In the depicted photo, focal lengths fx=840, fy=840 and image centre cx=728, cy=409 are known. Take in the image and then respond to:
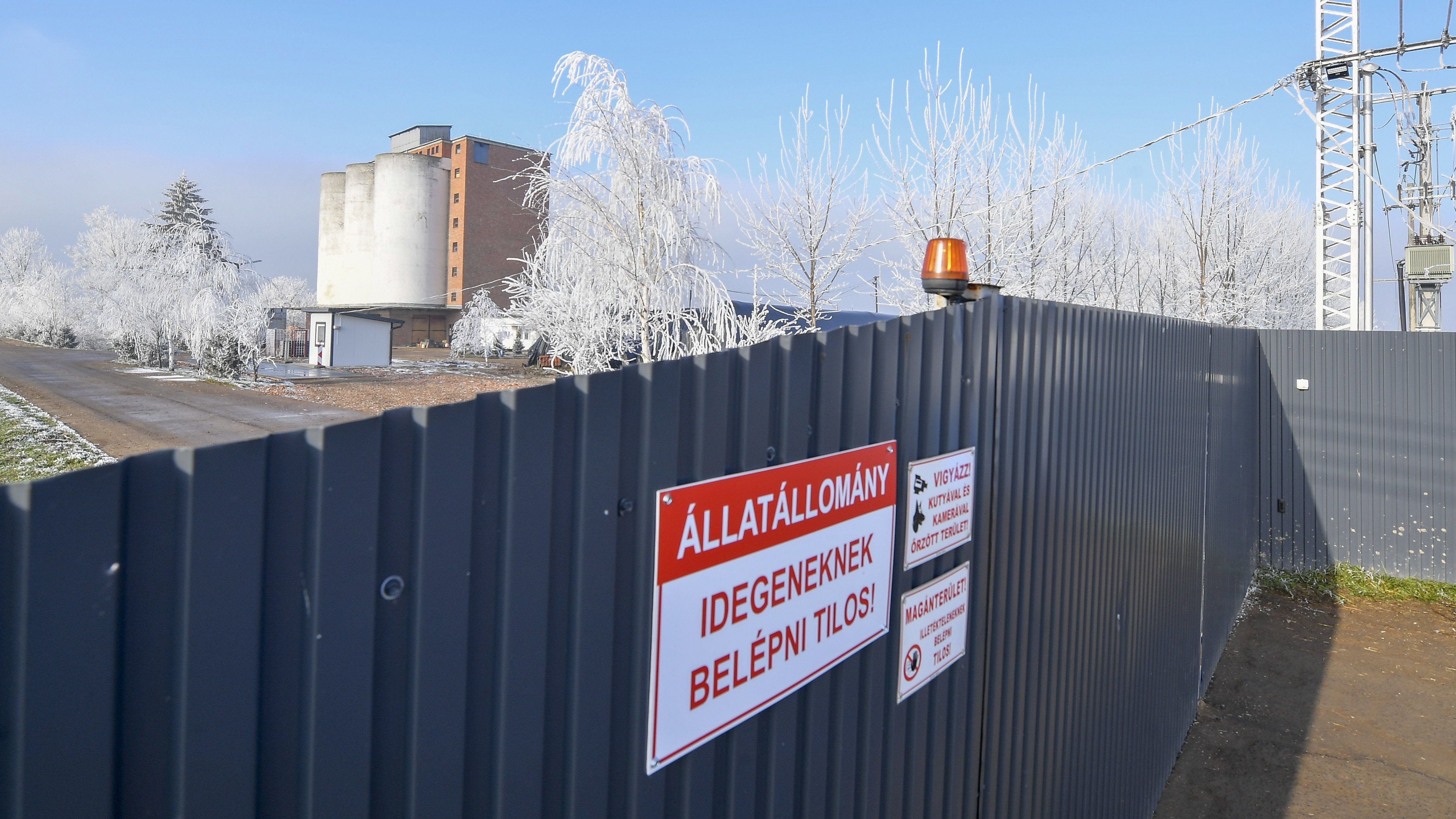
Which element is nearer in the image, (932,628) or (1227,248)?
(932,628)

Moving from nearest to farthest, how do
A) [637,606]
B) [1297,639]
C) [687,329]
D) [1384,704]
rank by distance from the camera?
1. [637,606]
2. [1384,704]
3. [1297,639]
4. [687,329]

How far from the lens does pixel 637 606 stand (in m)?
1.59

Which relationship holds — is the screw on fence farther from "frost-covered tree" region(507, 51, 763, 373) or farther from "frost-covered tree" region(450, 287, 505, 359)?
"frost-covered tree" region(450, 287, 505, 359)

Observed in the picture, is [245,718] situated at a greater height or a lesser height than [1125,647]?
greater

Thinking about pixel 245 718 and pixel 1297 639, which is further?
pixel 1297 639

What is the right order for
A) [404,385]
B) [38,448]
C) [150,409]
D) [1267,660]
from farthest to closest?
1. [404,385]
2. [150,409]
3. [38,448]
4. [1267,660]

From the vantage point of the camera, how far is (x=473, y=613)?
1.33m

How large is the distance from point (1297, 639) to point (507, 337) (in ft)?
150

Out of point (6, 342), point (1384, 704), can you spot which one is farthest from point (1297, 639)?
point (6, 342)

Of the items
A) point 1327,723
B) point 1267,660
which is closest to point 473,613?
point 1327,723

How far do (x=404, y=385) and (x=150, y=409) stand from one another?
986 centimetres

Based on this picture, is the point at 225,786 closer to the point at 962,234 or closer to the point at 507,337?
the point at 962,234

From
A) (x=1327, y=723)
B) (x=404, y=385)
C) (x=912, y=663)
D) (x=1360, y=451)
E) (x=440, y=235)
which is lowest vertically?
(x=1327, y=723)

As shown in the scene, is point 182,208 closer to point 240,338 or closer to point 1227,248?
point 240,338
